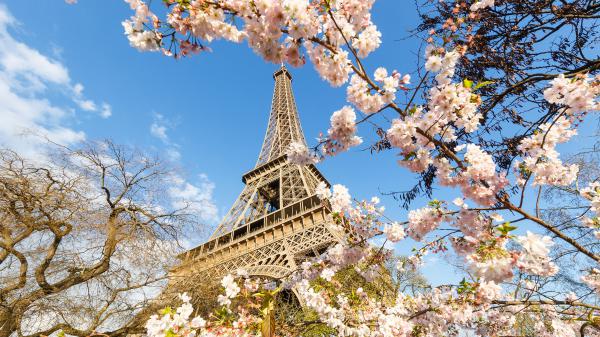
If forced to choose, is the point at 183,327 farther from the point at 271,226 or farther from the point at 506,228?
the point at 271,226

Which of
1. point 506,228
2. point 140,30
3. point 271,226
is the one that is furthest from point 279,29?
point 271,226

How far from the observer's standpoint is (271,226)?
56.5 feet

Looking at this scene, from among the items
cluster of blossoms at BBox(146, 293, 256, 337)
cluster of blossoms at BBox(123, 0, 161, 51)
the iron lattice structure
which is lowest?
cluster of blossoms at BBox(146, 293, 256, 337)

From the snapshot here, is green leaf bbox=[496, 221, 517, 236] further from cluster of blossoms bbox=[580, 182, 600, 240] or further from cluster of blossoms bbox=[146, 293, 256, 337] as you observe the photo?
cluster of blossoms bbox=[146, 293, 256, 337]

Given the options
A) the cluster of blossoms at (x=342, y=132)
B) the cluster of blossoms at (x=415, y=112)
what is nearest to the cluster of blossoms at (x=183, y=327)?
the cluster of blossoms at (x=415, y=112)

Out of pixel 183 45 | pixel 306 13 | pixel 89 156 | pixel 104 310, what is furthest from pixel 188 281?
pixel 306 13

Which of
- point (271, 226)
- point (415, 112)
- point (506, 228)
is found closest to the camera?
point (506, 228)

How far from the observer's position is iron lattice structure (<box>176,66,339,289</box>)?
14289 mm

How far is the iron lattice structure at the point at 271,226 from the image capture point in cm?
1429

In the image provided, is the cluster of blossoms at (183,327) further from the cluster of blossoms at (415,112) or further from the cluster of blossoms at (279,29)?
the cluster of blossoms at (279,29)

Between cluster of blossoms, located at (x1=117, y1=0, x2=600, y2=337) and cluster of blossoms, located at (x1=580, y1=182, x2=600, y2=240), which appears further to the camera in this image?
cluster of blossoms, located at (x1=580, y1=182, x2=600, y2=240)

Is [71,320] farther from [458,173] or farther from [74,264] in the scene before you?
[458,173]

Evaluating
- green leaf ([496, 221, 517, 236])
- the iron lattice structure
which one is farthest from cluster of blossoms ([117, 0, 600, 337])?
the iron lattice structure

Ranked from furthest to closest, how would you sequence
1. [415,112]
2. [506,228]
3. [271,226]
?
1. [271,226]
2. [415,112]
3. [506,228]
